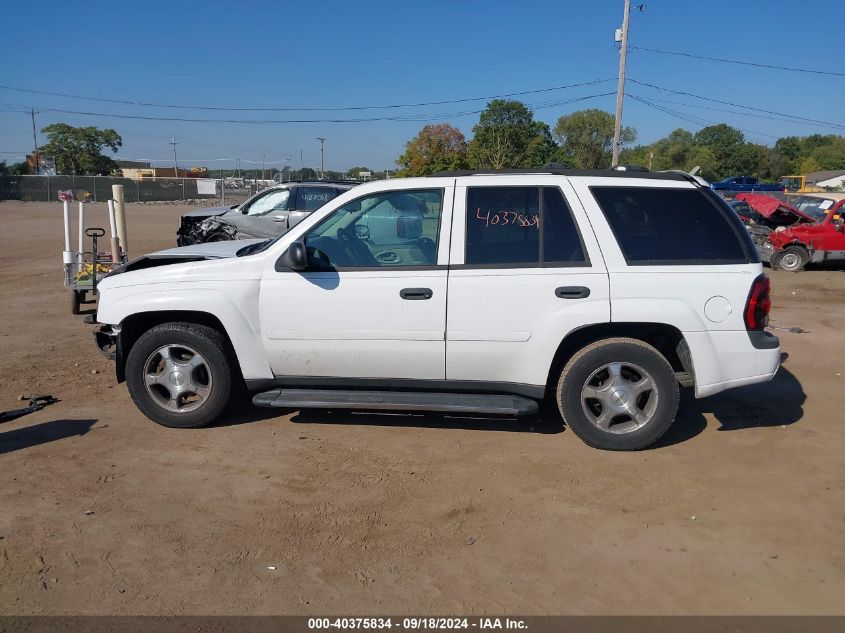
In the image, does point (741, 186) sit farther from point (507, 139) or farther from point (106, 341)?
point (106, 341)

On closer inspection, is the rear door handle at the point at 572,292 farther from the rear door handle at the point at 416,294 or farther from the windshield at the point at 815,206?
the windshield at the point at 815,206

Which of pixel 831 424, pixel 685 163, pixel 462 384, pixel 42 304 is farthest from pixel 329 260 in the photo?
pixel 685 163

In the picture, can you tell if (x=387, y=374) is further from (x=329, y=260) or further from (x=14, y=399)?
(x=14, y=399)

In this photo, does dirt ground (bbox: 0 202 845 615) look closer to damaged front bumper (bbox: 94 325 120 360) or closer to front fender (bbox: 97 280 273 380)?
damaged front bumper (bbox: 94 325 120 360)

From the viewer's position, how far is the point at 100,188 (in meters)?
52.4

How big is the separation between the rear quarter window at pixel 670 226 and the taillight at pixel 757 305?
7.4 inches

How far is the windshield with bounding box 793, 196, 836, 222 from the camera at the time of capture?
16.8 meters

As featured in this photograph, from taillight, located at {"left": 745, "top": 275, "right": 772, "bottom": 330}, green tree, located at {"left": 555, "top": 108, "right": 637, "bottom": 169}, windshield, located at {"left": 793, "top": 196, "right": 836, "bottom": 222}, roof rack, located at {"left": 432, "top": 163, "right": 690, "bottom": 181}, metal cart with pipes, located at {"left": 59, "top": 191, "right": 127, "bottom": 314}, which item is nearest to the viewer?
taillight, located at {"left": 745, "top": 275, "right": 772, "bottom": 330}

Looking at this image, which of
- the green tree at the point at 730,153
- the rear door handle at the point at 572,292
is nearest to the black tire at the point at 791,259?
the rear door handle at the point at 572,292

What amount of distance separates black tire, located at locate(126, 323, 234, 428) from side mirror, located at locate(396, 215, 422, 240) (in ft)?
5.09

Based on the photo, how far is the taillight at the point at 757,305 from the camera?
468cm

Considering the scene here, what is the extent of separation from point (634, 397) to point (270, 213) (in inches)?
417

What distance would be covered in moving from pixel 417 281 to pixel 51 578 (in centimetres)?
275

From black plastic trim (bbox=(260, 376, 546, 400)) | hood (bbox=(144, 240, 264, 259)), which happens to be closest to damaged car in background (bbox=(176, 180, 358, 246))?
hood (bbox=(144, 240, 264, 259))
